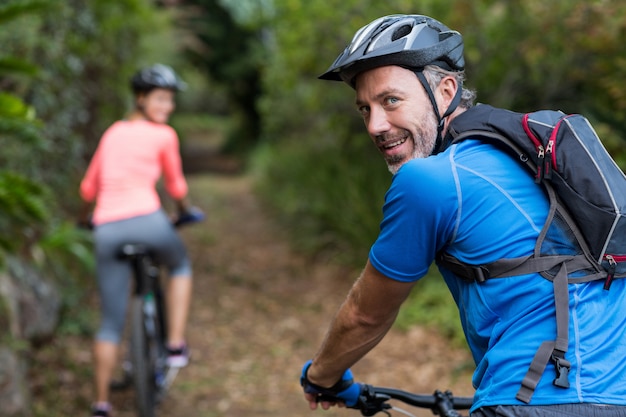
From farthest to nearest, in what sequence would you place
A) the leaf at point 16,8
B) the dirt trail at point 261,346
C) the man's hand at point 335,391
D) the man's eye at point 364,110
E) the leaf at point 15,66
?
the dirt trail at point 261,346, the leaf at point 15,66, the leaf at point 16,8, the man's hand at point 335,391, the man's eye at point 364,110

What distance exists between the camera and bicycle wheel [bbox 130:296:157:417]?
15.1 ft

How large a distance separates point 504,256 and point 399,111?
1.82 ft

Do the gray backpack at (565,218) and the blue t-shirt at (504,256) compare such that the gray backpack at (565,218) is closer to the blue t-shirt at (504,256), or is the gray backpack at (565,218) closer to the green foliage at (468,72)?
the blue t-shirt at (504,256)

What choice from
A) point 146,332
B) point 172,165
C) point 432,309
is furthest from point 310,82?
point 146,332

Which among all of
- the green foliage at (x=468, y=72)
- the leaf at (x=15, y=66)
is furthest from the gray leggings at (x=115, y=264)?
the green foliage at (x=468, y=72)

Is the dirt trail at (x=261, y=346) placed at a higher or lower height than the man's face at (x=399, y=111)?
lower

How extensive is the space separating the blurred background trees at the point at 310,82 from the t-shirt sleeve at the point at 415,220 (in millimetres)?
2836

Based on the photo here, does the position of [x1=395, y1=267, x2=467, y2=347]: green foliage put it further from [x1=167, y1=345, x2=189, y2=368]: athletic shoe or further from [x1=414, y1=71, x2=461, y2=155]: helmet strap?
[x1=414, y1=71, x2=461, y2=155]: helmet strap

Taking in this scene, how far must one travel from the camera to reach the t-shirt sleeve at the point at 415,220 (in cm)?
177

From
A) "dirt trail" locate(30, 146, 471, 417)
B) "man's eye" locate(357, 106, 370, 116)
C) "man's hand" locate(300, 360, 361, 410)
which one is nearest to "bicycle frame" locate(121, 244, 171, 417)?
"dirt trail" locate(30, 146, 471, 417)

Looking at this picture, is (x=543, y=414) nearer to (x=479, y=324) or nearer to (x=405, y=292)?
(x=479, y=324)

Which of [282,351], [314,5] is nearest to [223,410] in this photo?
[282,351]

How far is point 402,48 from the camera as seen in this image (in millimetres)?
2045

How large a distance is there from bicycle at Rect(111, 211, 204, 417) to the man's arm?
8.81 feet
